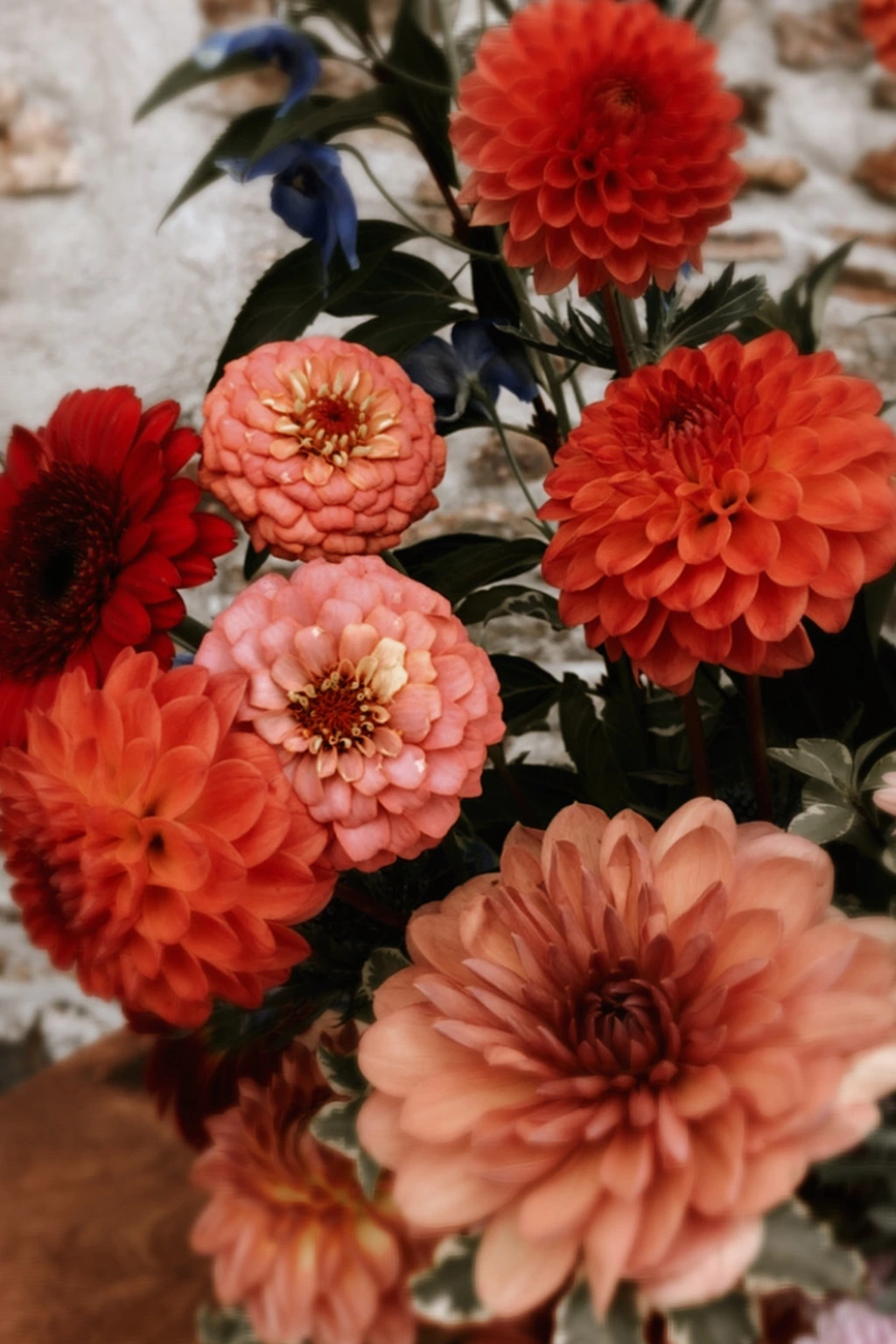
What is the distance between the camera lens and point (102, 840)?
0.26 metres

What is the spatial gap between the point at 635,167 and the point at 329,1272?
294 millimetres

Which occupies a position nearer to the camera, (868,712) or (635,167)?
(635,167)

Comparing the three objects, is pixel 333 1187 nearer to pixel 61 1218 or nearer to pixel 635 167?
pixel 61 1218

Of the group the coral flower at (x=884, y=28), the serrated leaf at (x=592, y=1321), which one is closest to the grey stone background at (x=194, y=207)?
the coral flower at (x=884, y=28)

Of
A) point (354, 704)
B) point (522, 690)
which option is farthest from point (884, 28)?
point (354, 704)

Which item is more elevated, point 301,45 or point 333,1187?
point 301,45

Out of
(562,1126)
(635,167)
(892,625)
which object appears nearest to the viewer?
(562,1126)

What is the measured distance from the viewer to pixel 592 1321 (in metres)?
0.20

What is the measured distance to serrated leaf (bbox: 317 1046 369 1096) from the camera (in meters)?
0.26

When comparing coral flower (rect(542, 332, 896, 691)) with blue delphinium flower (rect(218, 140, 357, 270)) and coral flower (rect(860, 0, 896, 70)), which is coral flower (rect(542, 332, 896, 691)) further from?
coral flower (rect(860, 0, 896, 70))

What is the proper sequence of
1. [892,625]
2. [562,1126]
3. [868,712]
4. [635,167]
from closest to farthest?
[562,1126] → [635,167] → [868,712] → [892,625]

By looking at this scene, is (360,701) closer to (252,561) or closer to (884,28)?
(252,561)

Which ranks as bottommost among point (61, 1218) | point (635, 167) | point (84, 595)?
point (61, 1218)

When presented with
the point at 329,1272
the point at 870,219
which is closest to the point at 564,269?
the point at 329,1272
